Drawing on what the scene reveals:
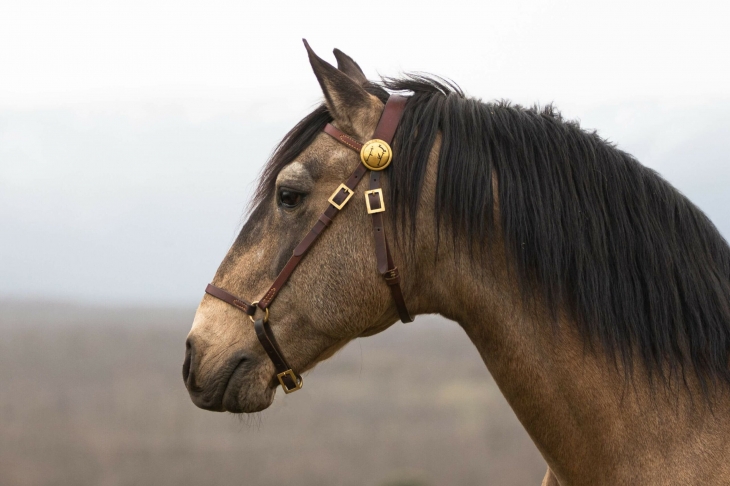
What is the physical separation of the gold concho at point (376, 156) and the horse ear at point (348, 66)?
2.32 ft

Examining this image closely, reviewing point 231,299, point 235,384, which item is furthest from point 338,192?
point 235,384

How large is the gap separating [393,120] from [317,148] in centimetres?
31

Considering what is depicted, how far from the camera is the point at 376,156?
2162 mm

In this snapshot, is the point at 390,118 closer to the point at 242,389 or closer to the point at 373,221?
the point at 373,221

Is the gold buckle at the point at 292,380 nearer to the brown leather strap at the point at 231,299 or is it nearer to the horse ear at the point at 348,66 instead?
the brown leather strap at the point at 231,299

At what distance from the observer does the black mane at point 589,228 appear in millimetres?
2064

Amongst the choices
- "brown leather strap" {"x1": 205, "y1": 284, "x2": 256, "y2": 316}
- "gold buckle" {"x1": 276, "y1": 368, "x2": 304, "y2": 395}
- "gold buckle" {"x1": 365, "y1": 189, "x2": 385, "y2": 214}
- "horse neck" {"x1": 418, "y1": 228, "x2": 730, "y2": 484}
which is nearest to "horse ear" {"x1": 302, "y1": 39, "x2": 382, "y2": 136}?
"gold buckle" {"x1": 365, "y1": 189, "x2": 385, "y2": 214}

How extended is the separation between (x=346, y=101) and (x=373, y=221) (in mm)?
487

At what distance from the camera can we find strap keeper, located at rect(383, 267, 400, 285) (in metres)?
2.12

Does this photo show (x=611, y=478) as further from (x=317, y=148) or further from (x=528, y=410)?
(x=317, y=148)

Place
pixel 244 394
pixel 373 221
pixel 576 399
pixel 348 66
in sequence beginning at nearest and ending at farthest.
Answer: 1. pixel 576 399
2. pixel 373 221
3. pixel 244 394
4. pixel 348 66

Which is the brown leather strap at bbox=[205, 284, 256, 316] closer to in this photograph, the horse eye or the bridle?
the bridle

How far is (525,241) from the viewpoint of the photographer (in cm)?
207

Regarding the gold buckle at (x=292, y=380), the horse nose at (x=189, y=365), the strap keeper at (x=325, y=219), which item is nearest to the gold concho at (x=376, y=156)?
the strap keeper at (x=325, y=219)
